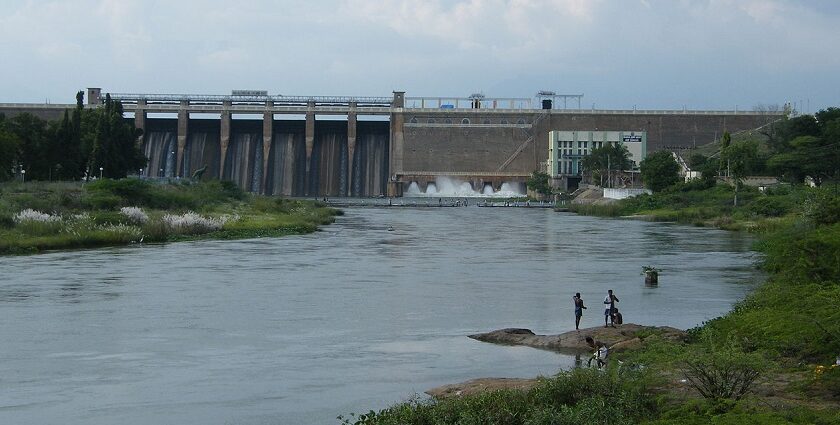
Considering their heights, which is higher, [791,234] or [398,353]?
[791,234]

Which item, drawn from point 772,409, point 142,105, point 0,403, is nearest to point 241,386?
point 0,403

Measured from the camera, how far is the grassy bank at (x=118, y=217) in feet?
177

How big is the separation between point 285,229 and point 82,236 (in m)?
16.9

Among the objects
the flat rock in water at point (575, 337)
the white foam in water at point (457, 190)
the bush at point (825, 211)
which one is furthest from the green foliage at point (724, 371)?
the white foam in water at point (457, 190)

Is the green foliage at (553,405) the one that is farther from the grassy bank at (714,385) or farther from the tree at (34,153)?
the tree at (34,153)

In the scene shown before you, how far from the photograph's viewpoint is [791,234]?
3180 cm

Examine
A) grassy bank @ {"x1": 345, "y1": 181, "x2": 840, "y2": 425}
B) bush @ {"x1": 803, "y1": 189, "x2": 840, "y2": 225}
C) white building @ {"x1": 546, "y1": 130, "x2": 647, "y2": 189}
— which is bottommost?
grassy bank @ {"x1": 345, "y1": 181, "x2": 840, "y2": 425}

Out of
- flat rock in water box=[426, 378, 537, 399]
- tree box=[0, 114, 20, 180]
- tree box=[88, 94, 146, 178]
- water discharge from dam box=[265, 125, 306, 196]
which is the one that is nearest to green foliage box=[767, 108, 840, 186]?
tree box=[88, 94, 146, 178]

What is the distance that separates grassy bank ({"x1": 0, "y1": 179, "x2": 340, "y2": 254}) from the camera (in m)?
54.0

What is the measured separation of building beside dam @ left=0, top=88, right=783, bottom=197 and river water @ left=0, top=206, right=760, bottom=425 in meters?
73.1

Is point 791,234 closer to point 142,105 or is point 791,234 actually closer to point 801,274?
point 801,274

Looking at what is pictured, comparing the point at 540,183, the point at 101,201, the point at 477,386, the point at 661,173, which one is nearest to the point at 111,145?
the point at 101,201

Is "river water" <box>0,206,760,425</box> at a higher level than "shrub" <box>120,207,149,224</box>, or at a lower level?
lower

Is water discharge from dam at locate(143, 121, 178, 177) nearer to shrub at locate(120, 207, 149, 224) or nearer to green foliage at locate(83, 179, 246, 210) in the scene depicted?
green foliage at locate(83, 179, 246, 210)
